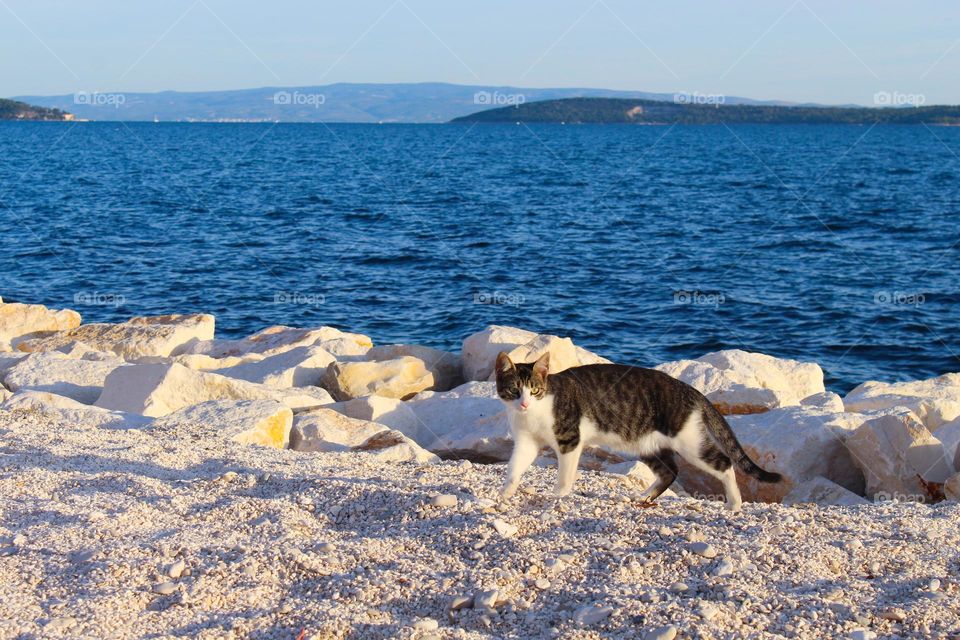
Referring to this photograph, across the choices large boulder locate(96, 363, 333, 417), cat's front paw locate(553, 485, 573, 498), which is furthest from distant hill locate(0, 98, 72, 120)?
cat's front paw locate(553, 485, 573, 498)

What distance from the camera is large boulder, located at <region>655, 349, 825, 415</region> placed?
10867mm

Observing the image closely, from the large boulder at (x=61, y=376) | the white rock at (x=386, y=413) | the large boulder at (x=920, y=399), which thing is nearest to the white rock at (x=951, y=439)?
the large boulder at (x=920, y=399)

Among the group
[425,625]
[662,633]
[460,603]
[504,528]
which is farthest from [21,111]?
[662,633]

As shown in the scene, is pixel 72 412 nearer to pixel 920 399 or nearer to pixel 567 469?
pixel 567 469

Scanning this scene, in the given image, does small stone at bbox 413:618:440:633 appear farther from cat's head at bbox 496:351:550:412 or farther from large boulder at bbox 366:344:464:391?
large boulder at bbox 366:344:464:391

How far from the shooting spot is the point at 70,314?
54.0ft

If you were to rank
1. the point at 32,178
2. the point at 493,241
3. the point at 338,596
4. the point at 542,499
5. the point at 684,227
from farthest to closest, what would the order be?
the point at 32,178 < the point at 684,227 < the point at 493,241 < the point at 542,499 < the point at 338,596

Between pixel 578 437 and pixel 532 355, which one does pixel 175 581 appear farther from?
pixel 532 355

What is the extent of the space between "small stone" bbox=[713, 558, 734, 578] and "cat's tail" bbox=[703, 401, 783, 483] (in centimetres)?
155

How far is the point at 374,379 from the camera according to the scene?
12.1 metres

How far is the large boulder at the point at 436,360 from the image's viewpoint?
44.3ft

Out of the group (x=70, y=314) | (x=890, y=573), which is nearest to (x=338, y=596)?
(x=890, y=573)

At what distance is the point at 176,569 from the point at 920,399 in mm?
8493

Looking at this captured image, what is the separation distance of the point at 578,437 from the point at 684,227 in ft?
92.4
